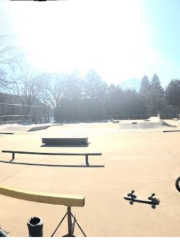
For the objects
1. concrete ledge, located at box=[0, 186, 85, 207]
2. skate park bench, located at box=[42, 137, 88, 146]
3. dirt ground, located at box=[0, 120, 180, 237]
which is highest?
concrete ledge, located at box=[0, 186, 85, 207]

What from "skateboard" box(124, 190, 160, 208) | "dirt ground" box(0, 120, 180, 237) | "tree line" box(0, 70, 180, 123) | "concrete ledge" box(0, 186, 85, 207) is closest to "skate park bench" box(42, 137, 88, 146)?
"dirt ground" box(0, 120, 180, 237)

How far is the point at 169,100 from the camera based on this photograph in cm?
5800

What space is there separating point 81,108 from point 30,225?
43447mm

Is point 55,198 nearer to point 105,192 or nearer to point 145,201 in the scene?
point 145,201

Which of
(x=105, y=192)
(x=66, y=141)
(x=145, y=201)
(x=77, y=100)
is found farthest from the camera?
(x=77, y=100)

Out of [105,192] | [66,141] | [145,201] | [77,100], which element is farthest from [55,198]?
[77,100]

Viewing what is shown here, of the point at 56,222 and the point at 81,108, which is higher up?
the point at 81,108

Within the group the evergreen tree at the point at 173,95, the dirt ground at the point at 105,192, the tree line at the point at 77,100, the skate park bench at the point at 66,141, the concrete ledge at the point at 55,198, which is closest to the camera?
the concrete ledge at the point at 55,198

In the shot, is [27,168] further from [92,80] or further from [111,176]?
[92,80]

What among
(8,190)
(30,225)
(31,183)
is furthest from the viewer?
(31,183)

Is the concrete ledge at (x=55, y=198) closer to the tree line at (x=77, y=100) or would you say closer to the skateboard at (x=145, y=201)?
the skateboard at (x=145, y=201)

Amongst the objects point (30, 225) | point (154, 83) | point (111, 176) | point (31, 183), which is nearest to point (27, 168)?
point (31, 183)

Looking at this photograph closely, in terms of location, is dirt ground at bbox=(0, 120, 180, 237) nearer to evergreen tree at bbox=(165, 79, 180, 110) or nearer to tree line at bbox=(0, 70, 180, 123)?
tree line at bbox=(0, 70, 180, 123)

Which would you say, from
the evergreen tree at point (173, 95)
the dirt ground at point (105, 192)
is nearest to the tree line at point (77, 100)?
the evergreen tree at point (173, 95)
